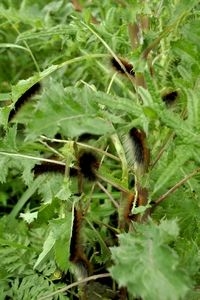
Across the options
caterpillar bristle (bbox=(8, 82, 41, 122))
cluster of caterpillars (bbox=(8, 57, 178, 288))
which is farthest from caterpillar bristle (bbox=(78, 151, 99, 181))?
caterpillar bristle (bbox=(8, 82, 41, 122))

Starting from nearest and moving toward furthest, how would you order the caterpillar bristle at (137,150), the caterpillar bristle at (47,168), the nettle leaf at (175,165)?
1. the nettle leaf at (175,165)
2. the caterpillar bristle at (137,150)
3. the caterpillar bristle at (47,168)

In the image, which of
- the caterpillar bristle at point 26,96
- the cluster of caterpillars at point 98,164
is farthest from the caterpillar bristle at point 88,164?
the caterpillar bristle at point 26,96

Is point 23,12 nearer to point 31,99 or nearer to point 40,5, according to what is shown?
point 40,5

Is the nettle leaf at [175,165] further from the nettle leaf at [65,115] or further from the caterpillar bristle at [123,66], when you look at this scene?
the caterpillar bristle at [123,66]

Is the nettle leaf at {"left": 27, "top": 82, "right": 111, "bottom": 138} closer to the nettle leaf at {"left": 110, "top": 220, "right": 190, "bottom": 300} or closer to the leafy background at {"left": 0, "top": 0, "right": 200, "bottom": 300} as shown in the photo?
the leafy background at {"left": 0, "top": 0, "right": 200, "bottom": 300}

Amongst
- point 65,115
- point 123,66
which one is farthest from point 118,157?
point 65,115

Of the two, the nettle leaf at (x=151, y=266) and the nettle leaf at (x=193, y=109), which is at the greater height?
the nettle leaf at (x=193, y=109)
